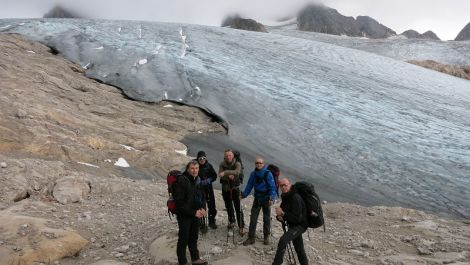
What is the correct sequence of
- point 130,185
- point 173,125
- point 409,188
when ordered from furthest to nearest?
point 173,125 < point 409,188 < point 130,185

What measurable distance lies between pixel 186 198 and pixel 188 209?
0.16m

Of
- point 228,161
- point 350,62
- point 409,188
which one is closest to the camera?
point 228,161

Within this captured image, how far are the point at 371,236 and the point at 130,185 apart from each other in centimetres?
598

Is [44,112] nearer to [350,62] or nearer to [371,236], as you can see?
[371,236]

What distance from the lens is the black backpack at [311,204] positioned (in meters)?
6.55

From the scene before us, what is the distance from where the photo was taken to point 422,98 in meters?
23.1

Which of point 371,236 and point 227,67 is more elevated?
point 227,67

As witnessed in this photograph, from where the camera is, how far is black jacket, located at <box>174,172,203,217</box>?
21.4 ft

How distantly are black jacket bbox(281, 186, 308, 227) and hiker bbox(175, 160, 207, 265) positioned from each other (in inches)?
50.0

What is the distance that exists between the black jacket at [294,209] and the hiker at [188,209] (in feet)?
4.16

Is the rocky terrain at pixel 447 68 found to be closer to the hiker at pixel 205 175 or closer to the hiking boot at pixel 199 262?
the hiker at pixel 205 175

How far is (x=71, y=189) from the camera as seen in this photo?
10234 mm

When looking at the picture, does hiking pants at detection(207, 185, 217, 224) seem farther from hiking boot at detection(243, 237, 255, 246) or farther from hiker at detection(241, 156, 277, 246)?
hiking boot at detection(243, 237, 255, 246)

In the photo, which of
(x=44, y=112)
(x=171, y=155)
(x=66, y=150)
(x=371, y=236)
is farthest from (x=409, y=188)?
(x=44, y=112)
